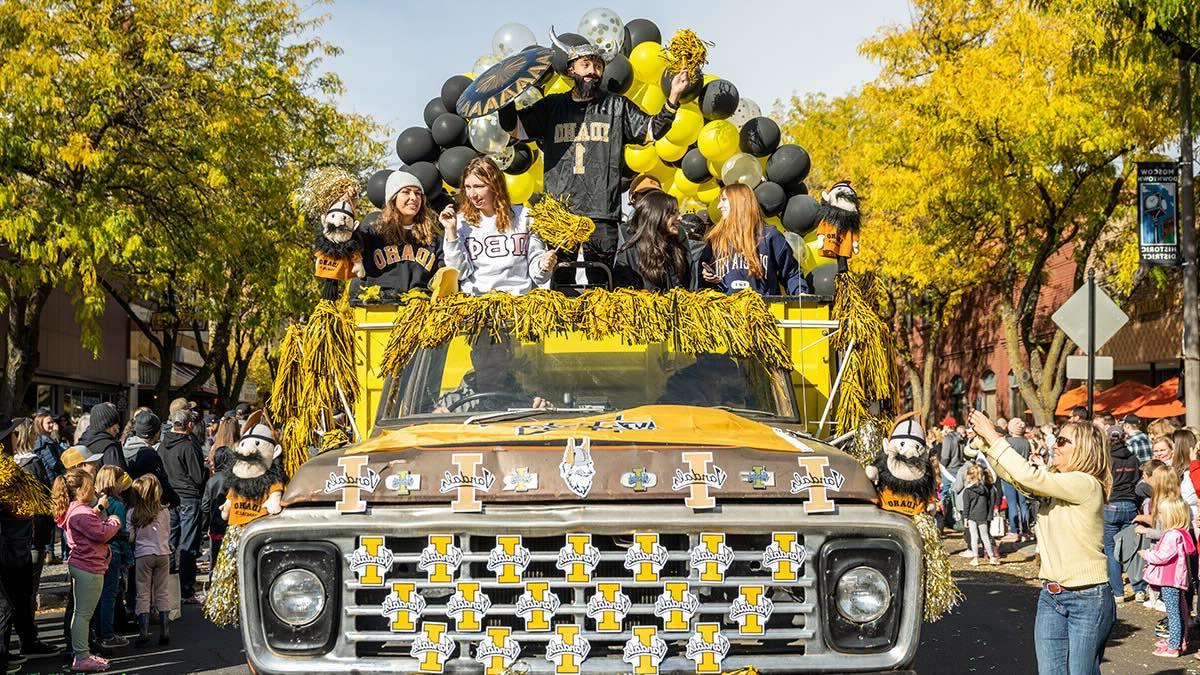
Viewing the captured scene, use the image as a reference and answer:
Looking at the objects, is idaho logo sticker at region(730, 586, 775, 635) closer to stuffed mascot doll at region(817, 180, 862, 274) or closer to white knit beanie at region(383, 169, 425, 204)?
stuffed mascot doll at region(817, 180, 862, 274)

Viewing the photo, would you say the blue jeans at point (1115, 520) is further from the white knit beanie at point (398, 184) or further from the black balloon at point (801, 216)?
the white knit beanie at point (398, 184)

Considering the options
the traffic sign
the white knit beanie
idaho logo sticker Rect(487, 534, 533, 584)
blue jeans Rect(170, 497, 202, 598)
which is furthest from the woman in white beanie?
the traffic sign

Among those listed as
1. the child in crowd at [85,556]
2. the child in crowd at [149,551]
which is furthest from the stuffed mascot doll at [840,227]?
the child in crowd at [149,551]

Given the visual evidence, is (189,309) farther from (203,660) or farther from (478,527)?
(478,527)

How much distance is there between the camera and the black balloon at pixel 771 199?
836 centimetres

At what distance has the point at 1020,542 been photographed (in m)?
17.9

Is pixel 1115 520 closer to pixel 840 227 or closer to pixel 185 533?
pixel 840 227

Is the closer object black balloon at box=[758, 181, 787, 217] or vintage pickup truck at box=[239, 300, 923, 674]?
vintage pickup truck at box=[239, 300, 923, 674]

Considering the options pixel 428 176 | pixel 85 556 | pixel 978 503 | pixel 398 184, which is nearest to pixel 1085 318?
pixel 978 503

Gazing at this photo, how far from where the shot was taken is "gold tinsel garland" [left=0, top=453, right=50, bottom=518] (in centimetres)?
799

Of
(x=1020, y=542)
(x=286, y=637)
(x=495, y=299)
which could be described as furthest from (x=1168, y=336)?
(x=286, y=637)

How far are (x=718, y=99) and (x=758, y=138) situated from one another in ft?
1.41

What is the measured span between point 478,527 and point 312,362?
100.0 inches

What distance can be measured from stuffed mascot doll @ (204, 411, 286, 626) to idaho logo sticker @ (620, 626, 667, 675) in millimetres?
1577
